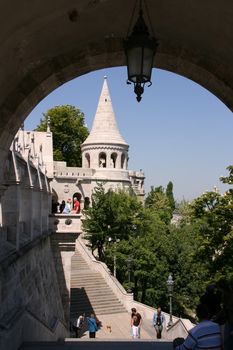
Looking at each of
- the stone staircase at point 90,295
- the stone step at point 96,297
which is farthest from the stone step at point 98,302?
the stone step at point 96,297

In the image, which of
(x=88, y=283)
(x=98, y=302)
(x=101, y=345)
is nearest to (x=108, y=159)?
(x=88, y=283)

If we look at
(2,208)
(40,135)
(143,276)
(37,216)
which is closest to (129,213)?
(143,276)

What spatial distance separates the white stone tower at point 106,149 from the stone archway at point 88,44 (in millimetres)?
38317

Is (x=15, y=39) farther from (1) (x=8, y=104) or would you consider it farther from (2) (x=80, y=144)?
(2) (x=80, y=144)

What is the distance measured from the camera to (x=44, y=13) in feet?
15.0

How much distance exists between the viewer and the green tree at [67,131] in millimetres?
48281

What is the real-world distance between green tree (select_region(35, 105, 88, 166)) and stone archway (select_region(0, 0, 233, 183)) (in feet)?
139

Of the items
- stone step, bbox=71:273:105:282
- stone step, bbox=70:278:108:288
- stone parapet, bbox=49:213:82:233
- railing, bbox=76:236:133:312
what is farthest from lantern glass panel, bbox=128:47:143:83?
stone step, bbox=71:273:105:282

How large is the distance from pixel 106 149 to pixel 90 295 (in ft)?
75.3

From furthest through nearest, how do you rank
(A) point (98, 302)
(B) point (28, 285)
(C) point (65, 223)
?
(A) point (98, 302), (C) point (65, 223), (B) point (28, 285)

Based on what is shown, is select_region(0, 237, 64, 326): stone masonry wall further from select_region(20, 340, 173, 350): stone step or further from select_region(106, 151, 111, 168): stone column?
select_region(106, 151, 111, 168): stone column

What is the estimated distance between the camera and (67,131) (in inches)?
1949

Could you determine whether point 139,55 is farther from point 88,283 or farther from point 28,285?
point 88,283

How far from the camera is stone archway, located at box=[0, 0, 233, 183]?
4645 mm
